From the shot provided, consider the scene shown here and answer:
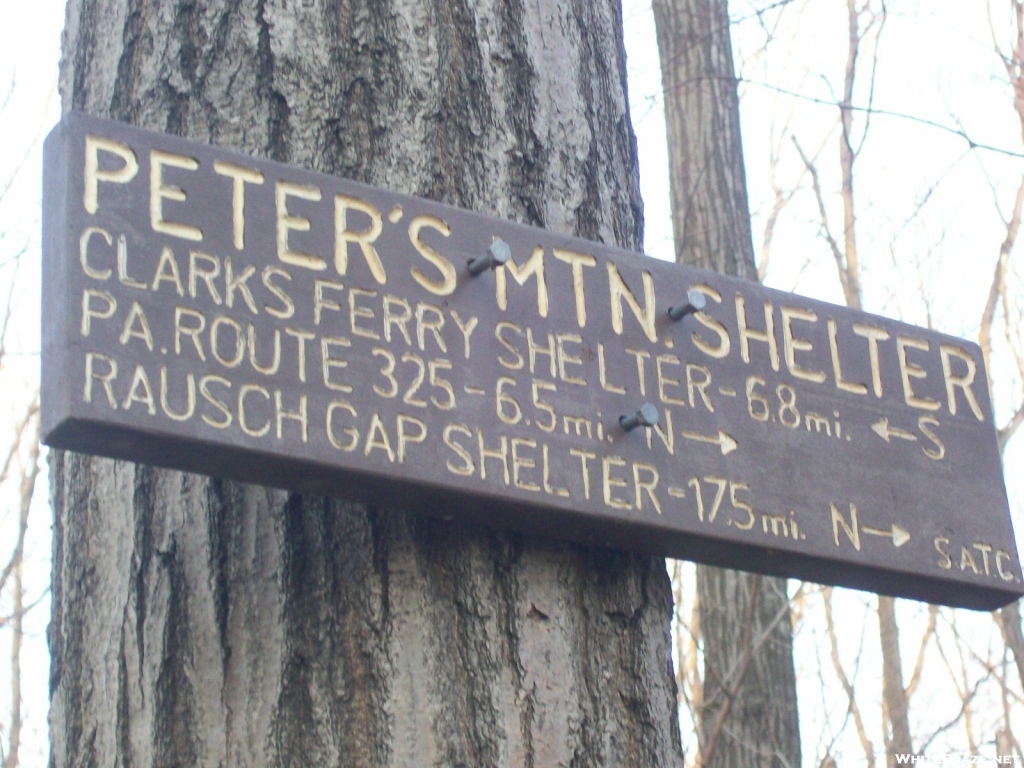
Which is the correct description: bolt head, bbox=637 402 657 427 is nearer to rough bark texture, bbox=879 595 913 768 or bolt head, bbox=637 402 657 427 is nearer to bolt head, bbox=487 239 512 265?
bolt head, bbox=487 239 512 265

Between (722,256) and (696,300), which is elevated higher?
(722,256)

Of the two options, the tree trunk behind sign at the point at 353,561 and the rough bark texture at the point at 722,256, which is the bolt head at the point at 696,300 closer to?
the tree trunk behind sign at the point at 353,561

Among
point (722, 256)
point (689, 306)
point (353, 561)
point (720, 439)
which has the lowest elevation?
point (353, 561)

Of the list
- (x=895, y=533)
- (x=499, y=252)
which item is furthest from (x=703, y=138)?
(x=499, y=252)

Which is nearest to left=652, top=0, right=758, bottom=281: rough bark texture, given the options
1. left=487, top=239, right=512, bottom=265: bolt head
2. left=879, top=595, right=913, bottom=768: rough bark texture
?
left=879, top=595, right=913, bottom=768: rough bark texture

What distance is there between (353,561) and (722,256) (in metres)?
5.21

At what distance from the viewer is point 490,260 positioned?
1917mm

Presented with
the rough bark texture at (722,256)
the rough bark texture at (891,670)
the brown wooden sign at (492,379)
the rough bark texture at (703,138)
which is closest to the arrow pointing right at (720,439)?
the brown wooden sign at (492,379)

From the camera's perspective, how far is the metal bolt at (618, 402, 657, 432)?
76.2 inches

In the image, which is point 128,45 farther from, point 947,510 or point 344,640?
point 947,510

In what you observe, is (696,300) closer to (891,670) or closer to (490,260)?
(490,260)

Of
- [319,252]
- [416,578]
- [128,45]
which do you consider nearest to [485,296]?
[319,252]

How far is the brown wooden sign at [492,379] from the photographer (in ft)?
5.58

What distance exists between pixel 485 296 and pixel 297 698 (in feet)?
1.82
